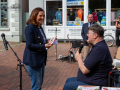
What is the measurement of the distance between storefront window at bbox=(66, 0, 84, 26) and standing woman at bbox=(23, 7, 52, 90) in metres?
11.8

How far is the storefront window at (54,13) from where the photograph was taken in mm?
15531

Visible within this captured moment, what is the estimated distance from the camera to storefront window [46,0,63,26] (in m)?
15.5

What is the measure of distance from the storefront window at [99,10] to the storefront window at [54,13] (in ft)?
7.01

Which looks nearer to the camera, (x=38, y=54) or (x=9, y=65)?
(x=38, y=54)

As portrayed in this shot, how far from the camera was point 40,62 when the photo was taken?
3646 millimetres

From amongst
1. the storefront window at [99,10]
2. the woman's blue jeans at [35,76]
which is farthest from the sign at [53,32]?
the woman's blue jeans at [35,76]

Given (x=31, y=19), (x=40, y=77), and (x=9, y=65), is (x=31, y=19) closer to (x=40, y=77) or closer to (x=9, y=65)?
(x=40, y=77)

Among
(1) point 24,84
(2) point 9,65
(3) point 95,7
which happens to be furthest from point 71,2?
(1) point 24,84

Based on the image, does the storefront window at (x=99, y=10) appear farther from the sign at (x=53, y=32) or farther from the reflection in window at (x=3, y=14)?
the reflection in window at (x=3, y=14)

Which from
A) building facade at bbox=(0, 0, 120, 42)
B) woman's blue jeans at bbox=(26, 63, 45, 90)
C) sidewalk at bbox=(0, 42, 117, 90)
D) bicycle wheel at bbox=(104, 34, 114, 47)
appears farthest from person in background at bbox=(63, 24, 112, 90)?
building facade at bbox=(0, 0, 120, 42)

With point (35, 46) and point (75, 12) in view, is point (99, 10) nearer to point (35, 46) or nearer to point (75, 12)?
point (75, 12)

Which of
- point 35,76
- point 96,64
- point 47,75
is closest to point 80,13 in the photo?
point 47,75

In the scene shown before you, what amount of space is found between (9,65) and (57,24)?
793 cm

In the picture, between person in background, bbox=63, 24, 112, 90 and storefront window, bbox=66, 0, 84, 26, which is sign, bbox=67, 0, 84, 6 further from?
person in background, bbox=63, 24, 112, 90
